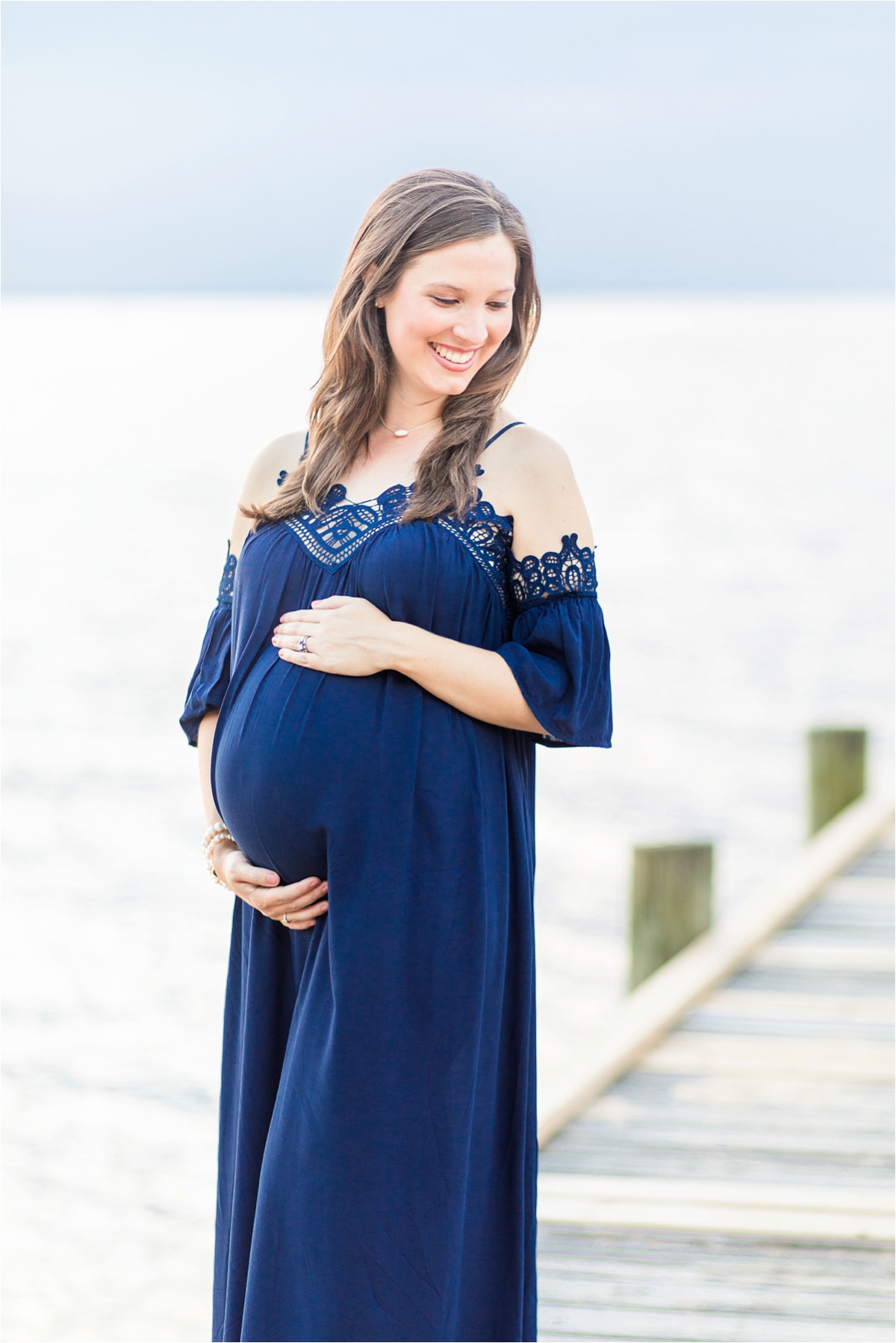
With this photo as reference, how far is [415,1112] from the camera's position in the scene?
7.18 ft

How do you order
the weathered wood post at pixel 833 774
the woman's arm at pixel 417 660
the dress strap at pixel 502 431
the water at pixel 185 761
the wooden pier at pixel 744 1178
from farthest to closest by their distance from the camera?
the weathered wood post at pixel 833 774, the water at pixel 185 761, the wooden pier at pixel 744 1178, the dress strap at pixel 502 431, the woman's arm at pixel 417 660

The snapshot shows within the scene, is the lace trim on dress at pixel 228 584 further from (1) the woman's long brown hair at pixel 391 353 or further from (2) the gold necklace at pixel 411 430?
(2) the gold necklace at pixel 411 430

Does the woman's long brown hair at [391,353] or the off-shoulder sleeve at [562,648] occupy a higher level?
the woman's long brown hair at [391,353]

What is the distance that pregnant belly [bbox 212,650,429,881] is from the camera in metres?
2.17

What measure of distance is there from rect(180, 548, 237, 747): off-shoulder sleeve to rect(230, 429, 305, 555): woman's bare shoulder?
70 mm

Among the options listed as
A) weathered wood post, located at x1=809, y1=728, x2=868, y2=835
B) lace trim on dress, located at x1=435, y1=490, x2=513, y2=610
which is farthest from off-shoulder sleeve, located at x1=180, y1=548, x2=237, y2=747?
weathered wood post, located at x1=809, y1=728, x2=868, y2=835

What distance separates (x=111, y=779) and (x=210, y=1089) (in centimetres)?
464

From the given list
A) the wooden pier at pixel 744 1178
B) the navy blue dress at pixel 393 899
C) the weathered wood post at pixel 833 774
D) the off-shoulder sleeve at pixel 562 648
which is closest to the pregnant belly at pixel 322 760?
the navy blue dress at pixel 393 899

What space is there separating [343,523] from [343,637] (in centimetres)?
20

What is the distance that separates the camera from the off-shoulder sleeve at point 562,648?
85.1 inches

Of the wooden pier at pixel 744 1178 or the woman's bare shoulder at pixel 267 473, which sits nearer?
the woman's bare shoulder at pixel 267 473

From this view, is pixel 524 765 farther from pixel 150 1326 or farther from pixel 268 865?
pixel 150 1326

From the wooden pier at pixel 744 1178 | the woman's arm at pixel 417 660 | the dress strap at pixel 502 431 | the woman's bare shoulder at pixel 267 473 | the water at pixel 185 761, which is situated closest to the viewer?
the woman's arm at pixel 417 660

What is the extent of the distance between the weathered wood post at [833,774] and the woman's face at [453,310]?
A: 16.5 feet
